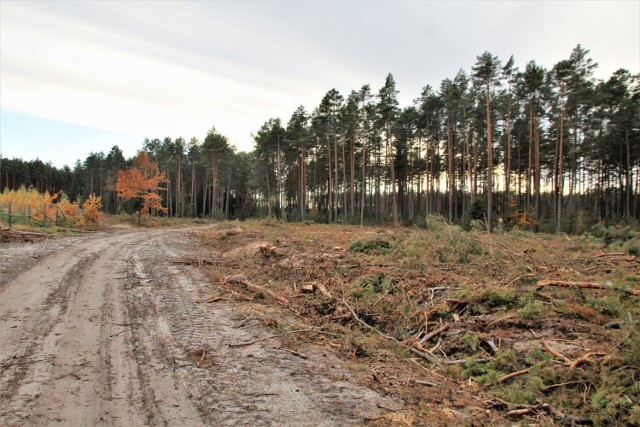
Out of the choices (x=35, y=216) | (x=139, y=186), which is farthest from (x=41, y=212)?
(x=139, y=186)

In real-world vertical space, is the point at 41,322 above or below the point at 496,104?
below

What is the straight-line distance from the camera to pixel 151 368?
4285 millimetres

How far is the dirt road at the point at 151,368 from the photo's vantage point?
339 centimetres

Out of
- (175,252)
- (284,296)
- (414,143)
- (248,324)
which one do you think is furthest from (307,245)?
(414,143)

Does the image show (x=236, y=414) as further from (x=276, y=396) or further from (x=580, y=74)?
(x=580, y=74)

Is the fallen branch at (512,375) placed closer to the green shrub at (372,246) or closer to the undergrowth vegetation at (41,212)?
the green shrub at (372,246)

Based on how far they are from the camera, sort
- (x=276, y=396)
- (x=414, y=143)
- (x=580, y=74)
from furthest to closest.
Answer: (x=414, y=143), (x=580, y=74), (x=276, y=396)

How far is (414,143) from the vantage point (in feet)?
163

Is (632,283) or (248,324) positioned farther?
(632,283)

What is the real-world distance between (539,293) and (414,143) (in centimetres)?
4557

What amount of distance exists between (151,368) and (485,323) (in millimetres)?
4850

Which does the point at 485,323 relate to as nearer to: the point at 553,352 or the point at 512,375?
the point at 553,352

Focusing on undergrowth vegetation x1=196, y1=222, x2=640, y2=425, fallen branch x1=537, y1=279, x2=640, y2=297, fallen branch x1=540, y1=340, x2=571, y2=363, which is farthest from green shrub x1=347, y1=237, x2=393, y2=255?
fallen branch x1=540, y1=340, x2=571, y2=363

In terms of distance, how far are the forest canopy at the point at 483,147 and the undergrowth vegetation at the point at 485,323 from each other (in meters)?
14.8
